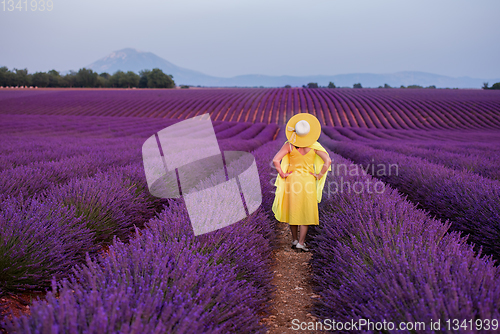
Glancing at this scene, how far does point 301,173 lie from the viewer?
2652 mm

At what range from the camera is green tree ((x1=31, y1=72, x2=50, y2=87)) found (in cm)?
5612

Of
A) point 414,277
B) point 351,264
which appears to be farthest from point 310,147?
point 414,277

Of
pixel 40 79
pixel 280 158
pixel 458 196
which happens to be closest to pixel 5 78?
pixel 40 79

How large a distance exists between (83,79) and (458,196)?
234ft

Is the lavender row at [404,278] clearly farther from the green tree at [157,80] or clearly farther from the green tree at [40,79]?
the green tree at [40,79]

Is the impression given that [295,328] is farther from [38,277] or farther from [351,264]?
[38,277]

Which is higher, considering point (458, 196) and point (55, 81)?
point (55, 81)

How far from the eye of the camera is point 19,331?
89cm

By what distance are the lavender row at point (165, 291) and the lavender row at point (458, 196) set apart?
2125 millimetres

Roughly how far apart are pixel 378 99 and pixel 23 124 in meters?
32.9

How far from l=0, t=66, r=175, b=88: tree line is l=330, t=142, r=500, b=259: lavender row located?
62.8 metres

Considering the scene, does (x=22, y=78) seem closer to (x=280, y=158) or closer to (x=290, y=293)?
(x=280, y=158)

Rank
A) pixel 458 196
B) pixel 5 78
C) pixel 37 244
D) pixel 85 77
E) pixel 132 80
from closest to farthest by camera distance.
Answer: pixel 37 244
pixel 458 196
pixel 5 78
pixel 85 77
pixel 132 80

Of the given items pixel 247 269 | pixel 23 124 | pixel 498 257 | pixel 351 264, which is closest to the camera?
pixel 351 264
